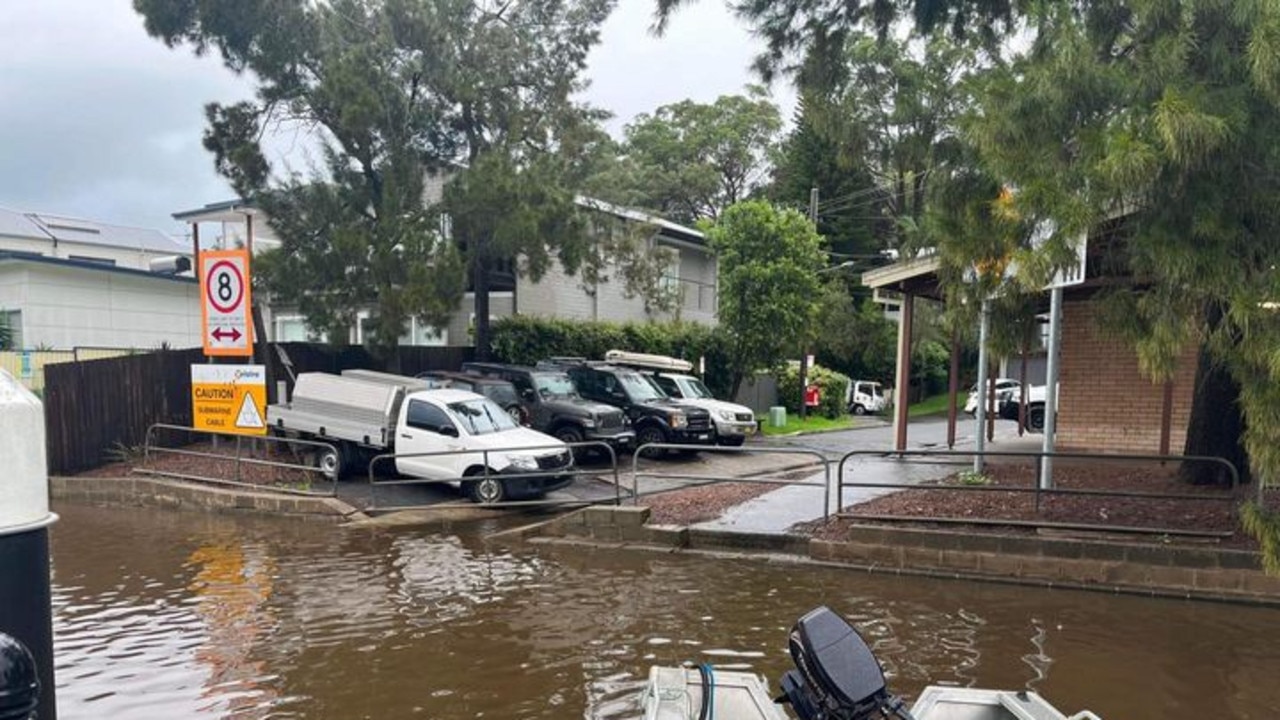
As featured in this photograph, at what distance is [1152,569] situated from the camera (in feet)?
27.3

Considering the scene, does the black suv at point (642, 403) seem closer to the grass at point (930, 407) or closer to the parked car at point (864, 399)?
the parked car at point (864, 399)

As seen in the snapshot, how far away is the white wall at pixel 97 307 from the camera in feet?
67.8

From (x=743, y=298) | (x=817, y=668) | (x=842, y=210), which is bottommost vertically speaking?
(x=817, y=668)

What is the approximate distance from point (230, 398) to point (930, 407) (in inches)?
1412

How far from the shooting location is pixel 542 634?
7246mm

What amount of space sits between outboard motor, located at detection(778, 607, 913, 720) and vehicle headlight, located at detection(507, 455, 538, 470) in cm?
1003

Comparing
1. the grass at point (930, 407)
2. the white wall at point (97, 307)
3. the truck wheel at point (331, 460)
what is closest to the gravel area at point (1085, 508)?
the truck wheel at point (331, 460)

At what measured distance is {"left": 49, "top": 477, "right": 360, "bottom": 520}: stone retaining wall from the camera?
42.2 ft

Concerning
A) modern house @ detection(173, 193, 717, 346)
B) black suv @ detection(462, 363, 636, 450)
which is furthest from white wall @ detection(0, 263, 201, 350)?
black suv @ detection(462, 363, 636, 450)

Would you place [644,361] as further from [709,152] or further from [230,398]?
[709,152]

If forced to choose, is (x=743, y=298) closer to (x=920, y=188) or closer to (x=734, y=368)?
(x=734, y=368)

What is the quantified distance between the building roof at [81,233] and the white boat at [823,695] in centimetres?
3901

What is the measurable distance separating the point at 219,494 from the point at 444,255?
626 centimetres

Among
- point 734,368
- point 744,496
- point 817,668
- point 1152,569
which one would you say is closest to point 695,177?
point 734,368
